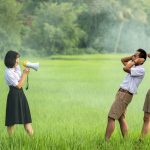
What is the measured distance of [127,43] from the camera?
56.7ft

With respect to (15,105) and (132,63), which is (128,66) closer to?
(132,63)

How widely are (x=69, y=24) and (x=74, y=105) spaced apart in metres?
7.65

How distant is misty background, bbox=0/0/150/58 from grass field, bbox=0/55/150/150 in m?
0.53

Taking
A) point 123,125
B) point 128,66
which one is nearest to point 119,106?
point 123,125

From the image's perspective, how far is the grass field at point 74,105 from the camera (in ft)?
21.0

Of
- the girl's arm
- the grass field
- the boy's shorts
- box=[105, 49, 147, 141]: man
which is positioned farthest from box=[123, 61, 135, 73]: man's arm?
the girl's arm

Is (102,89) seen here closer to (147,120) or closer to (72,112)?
(72,112)

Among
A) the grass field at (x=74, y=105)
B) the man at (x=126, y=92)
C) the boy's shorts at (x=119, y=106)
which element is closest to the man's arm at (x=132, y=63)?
the man at (x=126, y=92)

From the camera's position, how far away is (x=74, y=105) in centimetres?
998

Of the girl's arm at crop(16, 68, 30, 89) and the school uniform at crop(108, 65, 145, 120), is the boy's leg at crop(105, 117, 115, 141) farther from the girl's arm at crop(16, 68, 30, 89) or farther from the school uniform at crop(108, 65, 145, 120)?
the girl's arm at crop(16, 68, 30, 89)

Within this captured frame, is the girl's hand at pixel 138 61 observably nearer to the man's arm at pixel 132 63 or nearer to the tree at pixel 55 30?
the man's arm at pixel 132 63

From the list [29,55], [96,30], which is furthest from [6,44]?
[96,30]

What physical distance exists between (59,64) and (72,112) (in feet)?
26.2

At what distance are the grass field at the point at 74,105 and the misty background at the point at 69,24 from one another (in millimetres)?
525
